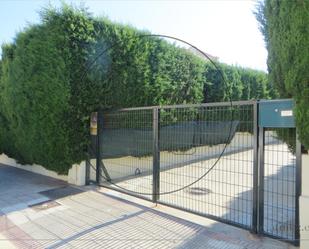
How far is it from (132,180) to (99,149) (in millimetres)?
1001

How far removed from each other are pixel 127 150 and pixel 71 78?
1.96 m

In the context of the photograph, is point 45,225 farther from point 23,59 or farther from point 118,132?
point 23,59

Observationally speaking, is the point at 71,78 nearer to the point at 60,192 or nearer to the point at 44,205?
the point at 60,192

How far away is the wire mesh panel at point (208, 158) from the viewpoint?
5.04 m

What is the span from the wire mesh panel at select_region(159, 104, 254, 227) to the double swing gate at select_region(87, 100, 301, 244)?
0.02 meters

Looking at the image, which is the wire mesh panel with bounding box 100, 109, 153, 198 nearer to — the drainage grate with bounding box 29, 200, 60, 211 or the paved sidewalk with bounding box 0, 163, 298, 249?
the paved sidewalk with bounding box 0, 163, 298, 249

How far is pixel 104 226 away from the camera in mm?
4691

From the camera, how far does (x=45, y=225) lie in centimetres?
480

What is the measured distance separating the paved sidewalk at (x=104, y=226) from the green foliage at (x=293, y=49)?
173cm


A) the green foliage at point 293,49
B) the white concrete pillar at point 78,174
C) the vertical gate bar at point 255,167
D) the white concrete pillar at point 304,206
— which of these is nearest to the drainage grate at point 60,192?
the white concrete pillar at point 78,174

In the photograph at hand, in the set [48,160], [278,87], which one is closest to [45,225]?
[48,160]

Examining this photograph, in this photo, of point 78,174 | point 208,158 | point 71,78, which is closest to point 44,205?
point 78,174

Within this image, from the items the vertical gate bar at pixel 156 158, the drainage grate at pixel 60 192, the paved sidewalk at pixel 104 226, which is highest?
the vertical gate bar at pixel 156 158

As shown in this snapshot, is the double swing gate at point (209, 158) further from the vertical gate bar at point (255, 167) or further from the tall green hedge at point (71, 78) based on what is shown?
the tall green hedge at point (71, 78)
